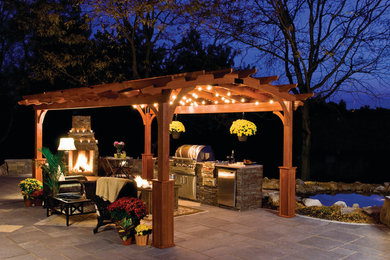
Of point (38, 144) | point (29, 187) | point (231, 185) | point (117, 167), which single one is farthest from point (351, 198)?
point (38, 144)

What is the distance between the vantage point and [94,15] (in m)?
13.1

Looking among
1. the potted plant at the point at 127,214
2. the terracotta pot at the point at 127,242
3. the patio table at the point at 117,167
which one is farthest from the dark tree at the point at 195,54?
the terracotta pot at the point at 127,242

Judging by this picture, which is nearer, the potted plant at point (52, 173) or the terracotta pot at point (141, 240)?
the terracotta pot at point (141, 240)

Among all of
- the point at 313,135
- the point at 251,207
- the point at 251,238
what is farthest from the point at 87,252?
the point at 313,135

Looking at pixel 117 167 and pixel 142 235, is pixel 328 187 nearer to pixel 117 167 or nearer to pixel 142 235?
pixel 117 167

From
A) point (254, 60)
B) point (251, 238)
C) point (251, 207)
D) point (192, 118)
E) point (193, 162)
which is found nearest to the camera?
point (251, 238)

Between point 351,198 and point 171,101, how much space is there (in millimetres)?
6929

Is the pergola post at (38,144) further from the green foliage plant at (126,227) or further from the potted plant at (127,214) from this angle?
the green foliage plant at (126,227)

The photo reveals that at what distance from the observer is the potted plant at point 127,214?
5863mm

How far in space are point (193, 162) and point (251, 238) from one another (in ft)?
11.4

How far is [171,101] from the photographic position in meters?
7.05

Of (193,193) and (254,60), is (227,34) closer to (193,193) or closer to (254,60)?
(254,60)

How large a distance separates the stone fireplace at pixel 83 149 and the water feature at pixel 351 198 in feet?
23.0

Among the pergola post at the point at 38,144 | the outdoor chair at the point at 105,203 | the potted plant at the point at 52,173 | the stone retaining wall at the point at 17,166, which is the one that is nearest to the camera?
the outdoor chair at the point at 105,203
